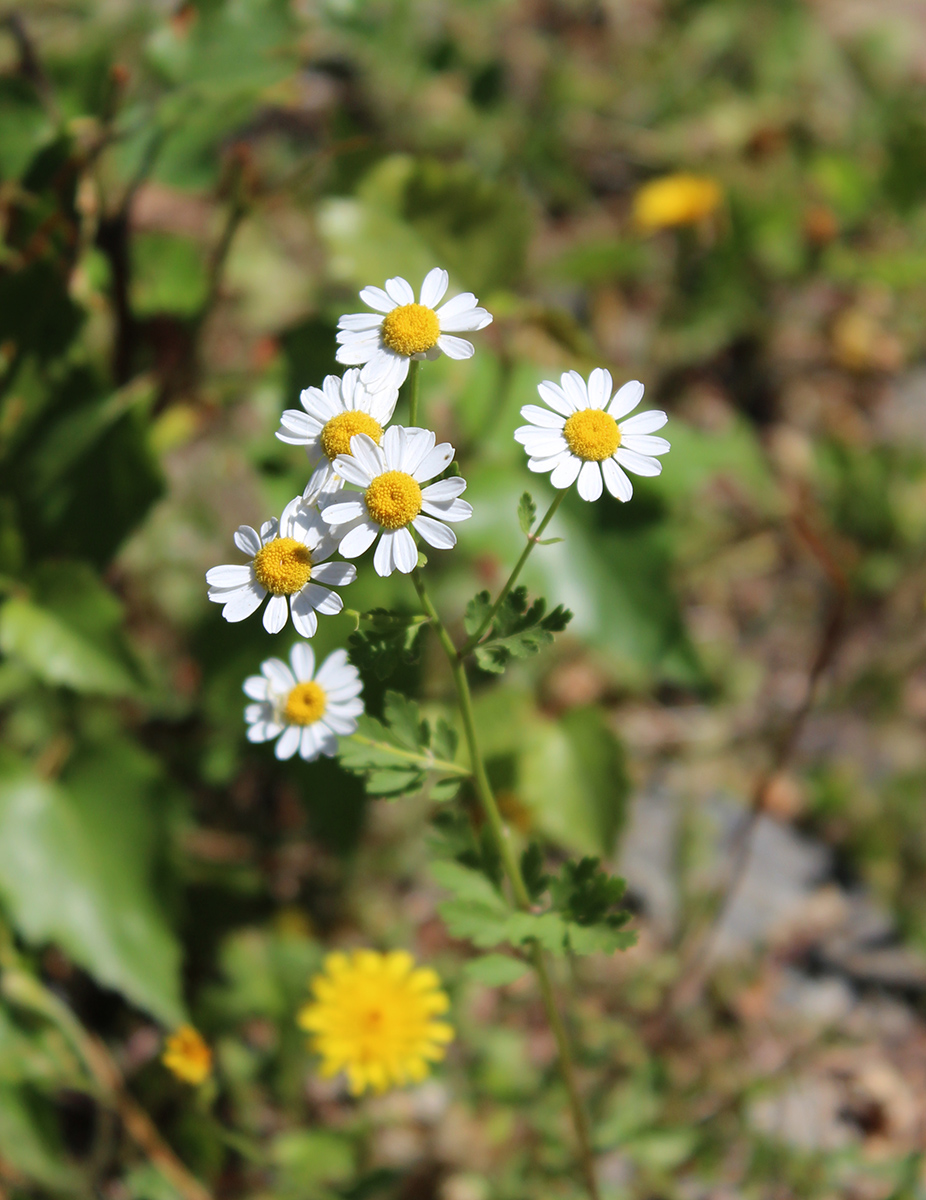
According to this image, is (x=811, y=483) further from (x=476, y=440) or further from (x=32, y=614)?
(x=32, y=614)

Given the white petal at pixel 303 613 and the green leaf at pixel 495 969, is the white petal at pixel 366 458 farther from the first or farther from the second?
the green leaf at pixel 495 969

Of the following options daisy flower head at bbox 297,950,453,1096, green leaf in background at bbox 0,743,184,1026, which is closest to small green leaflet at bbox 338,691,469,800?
daisy flower head at bbox 297,950,453,1096

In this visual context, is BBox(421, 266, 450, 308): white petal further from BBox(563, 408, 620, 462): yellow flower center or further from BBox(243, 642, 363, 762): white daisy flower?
BBox(243, 642, 363, 762): white daisy flower

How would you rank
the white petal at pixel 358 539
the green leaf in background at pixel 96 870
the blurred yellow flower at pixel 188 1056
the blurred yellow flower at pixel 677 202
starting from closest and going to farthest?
the white petal at pixel 358 539 → the blurred yellow flower at pixel 188 1056 → the green leaf in background at pixel 96 870 → the blurred yellow flower at pixel 677 202

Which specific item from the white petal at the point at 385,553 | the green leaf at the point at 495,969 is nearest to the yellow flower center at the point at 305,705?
the white petal at the point at 385,553

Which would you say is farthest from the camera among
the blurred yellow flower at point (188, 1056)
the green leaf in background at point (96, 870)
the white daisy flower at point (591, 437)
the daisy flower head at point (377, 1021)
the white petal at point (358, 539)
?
the green leaf in background at point (96, 870)

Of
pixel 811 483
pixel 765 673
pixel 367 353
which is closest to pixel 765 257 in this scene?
pixel 811 483

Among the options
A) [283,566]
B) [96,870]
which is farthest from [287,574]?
[96,870]

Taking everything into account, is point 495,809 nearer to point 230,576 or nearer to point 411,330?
point 230,576
